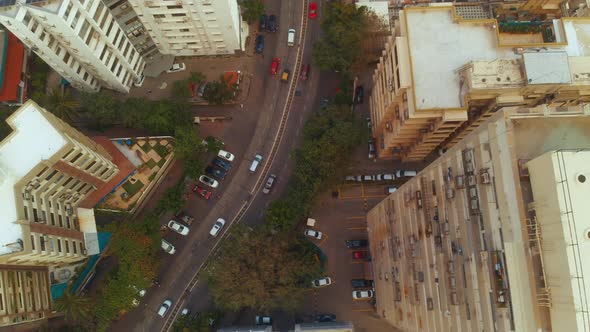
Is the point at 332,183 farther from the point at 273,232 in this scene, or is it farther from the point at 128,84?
the point at 128,84

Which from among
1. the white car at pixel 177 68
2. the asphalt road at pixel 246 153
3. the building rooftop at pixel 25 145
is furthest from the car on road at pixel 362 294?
the white car at pixel 177 68

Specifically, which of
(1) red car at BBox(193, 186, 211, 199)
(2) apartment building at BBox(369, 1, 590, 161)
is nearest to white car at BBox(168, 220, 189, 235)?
(1) red car at BBox(193, 186, 211, 199)

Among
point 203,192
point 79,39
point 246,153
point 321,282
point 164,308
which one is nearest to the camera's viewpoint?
point 79,39

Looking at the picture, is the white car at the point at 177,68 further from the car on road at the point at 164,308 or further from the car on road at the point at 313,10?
the car on road at the point at 164,308

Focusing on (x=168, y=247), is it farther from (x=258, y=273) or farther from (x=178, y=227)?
(x=258, y=273)

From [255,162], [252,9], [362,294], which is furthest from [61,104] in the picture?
[362,294]
